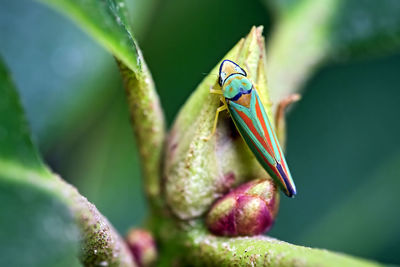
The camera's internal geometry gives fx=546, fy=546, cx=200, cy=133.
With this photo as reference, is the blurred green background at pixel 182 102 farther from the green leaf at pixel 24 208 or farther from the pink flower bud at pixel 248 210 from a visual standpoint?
the green leaf at pixel 24 208

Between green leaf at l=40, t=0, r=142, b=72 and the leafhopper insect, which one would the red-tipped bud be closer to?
the leafhopper insect

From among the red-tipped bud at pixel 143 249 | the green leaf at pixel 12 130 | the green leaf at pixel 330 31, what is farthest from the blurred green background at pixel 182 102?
the green leaf at pixel 12 130

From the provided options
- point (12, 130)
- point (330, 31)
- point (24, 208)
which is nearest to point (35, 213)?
point (24, 208)

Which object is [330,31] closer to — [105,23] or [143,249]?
[143,249]

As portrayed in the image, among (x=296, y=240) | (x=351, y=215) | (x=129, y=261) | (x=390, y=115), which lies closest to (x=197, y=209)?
(x=129, y=261)

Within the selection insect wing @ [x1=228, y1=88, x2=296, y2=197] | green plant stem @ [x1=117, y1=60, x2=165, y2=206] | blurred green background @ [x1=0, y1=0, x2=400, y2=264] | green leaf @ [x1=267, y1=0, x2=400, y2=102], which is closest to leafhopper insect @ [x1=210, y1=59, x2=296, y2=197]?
insect wing @ [x1=228, y1=88, x2=296, y2=197]
